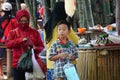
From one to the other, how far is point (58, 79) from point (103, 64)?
1.11m

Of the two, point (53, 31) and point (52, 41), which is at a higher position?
point (53, 31)

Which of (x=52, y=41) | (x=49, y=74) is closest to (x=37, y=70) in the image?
(x=49, y=74)

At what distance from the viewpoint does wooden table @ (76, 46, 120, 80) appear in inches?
265

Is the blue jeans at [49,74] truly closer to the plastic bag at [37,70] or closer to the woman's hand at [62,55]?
the plastic bag at [37,70]

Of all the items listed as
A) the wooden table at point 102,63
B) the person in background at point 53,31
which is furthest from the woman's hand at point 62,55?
the wooden table at point 102,63

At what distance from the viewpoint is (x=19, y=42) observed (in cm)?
669

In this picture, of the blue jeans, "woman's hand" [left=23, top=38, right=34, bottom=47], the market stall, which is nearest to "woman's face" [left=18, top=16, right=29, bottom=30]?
"woman's hand" [left=23, top=38, right=34, bottom=47]

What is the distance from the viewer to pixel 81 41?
7.98m

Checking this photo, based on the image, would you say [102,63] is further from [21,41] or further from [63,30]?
[21,41]

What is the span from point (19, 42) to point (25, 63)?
0.37 metres

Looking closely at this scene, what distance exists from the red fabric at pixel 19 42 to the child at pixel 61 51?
89 centimetres

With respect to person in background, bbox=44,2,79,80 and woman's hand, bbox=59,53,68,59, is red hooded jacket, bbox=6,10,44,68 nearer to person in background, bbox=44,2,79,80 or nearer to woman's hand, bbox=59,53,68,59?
person in background, bbox=44,2,79,80

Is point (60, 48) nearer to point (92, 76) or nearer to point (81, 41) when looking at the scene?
point (92, 76)

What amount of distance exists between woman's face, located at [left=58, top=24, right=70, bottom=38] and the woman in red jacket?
2.78 ft
